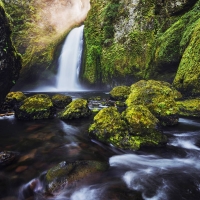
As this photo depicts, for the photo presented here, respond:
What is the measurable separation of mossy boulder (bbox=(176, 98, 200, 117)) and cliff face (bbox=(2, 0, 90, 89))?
1551 cm

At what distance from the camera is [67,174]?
336cm

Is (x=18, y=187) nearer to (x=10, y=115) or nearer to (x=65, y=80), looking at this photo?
(x=10, y=115)

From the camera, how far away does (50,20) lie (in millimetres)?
24906

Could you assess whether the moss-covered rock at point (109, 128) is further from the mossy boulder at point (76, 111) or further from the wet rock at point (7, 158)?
the mossy boulder at point (76, 111)

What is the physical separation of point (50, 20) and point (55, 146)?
23.9 m

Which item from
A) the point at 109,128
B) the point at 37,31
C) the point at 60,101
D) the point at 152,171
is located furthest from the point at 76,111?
the point at 37,31

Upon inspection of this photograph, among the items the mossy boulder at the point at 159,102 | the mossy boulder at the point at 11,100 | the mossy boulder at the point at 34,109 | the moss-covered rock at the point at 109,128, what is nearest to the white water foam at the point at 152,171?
the moss-covered rock at the point at 109,128

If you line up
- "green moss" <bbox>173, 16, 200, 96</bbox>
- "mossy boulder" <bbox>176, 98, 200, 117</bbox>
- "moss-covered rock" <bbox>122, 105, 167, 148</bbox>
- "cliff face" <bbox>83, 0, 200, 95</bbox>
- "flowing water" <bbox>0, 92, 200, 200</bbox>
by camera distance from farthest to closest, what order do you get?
"cliff face" <bbox>83, 0, 200, 95</bbox>, "green moss" <bbox>173, 16, 200, 96</bbox>, "mossy boulder" <bbox>176, 98, 200, 117</bbox>, "moss-covered rock" <bbox>122, 105, 167, 148</bbox>, "flowing water" <bbox>0, 92, 200, 200</bbox>

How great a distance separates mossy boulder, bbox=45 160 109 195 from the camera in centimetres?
315

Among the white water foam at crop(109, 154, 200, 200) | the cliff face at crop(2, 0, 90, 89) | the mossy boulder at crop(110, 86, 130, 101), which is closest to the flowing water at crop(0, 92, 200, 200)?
the white water foam at crop(109, 154, 200, 200)

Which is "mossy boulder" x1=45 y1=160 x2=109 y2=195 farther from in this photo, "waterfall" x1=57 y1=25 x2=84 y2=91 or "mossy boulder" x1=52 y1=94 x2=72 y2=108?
"waterfall" x1=57 y1=25 x2=84 y2=91

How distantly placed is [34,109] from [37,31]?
57.0ft

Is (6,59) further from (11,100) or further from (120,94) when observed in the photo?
(120,94)

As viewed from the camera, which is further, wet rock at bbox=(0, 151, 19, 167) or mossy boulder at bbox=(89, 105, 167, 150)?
mossy boulder at bbox=(89, 105, 167, 150)
